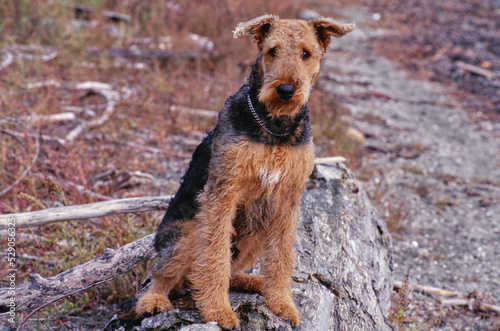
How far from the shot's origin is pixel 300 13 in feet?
63.2

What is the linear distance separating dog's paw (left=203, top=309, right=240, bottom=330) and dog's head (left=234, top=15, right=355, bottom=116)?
1.44m

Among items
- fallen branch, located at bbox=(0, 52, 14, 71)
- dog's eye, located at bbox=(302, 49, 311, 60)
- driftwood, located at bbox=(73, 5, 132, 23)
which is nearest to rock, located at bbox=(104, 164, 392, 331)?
dog's eye, located at bbox=(302, 49, 311, 60)

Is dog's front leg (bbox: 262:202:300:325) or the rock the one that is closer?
the rock

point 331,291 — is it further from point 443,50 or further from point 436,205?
point 443,50

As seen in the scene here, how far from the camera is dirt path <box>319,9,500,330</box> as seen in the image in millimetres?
6277

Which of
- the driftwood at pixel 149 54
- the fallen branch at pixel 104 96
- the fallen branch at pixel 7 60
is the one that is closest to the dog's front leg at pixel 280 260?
the fallen branch at pixel 104 96

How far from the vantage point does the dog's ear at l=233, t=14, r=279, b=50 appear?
122 inches

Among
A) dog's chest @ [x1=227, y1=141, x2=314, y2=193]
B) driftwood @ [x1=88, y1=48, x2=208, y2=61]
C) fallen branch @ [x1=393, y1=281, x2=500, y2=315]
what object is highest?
dog's chest @ [x1=227, y1=141, x2=314, y2=193]

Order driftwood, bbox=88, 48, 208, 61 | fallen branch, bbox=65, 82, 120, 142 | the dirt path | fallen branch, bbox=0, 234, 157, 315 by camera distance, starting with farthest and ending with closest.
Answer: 1. driftwood, bbox=88, 48, 208, 61
2. fallen branch, bbox=65, 82, 120, 142
3. the dirt path
4. fallen branch, bbox=0, 234, 157, 315

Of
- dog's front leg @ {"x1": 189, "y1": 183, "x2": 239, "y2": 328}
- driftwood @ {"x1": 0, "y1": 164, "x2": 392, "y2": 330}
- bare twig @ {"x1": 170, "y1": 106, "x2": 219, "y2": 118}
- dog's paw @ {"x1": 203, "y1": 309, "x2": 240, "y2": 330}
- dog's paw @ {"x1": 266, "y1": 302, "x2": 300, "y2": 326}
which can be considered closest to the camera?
dog's paw @ {"x1": 203, "y1": 309, "x2": 240, "y2": 330}

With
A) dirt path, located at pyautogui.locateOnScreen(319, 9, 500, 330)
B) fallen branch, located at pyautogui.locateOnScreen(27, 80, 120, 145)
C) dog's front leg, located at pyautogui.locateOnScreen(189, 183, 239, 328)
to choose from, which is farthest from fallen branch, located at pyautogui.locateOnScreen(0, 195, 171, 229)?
dirt path, located at pyautogui.locateOnScreen(319, 9, 500, 330)

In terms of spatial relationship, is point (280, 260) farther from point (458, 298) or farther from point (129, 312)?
point (458, 298)

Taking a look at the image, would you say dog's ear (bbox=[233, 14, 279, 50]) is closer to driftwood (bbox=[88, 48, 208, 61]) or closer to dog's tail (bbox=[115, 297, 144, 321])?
dog's tail (bbox=[115, 297, 144, 321])

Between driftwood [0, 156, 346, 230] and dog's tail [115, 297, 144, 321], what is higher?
driftwood [0, 156, 346, 230]
